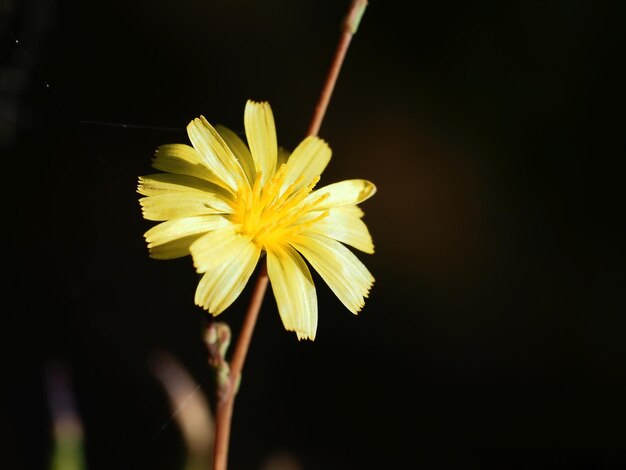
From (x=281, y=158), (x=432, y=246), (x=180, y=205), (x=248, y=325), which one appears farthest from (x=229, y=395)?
(x=432, y=246)

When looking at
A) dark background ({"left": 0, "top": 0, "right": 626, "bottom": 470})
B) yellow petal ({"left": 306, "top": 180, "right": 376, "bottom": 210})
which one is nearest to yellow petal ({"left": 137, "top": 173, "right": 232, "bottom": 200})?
yellow petal ({"left": 306, "top": 180, "right": 376, "bottom": 210})

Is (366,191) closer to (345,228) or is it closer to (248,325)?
(345,228)

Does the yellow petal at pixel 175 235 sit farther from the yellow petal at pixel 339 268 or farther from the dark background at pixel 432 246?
the dark background at pixel 432 246

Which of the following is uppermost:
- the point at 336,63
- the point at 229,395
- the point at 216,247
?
the point at 336,63

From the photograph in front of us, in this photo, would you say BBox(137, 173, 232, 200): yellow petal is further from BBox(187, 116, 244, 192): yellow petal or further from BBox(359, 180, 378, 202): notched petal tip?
BBox(359, 180, 378, 202): notched petal tip

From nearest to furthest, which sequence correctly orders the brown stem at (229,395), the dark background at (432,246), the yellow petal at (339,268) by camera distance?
the brown stem at (229,395), the yellow petal at (339,268), the dark background at (432,246)

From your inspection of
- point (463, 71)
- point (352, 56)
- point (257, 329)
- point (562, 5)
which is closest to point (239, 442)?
point (257, 329)

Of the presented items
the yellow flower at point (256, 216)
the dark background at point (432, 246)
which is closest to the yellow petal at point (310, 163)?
the yellow flower at point (256, 216)
